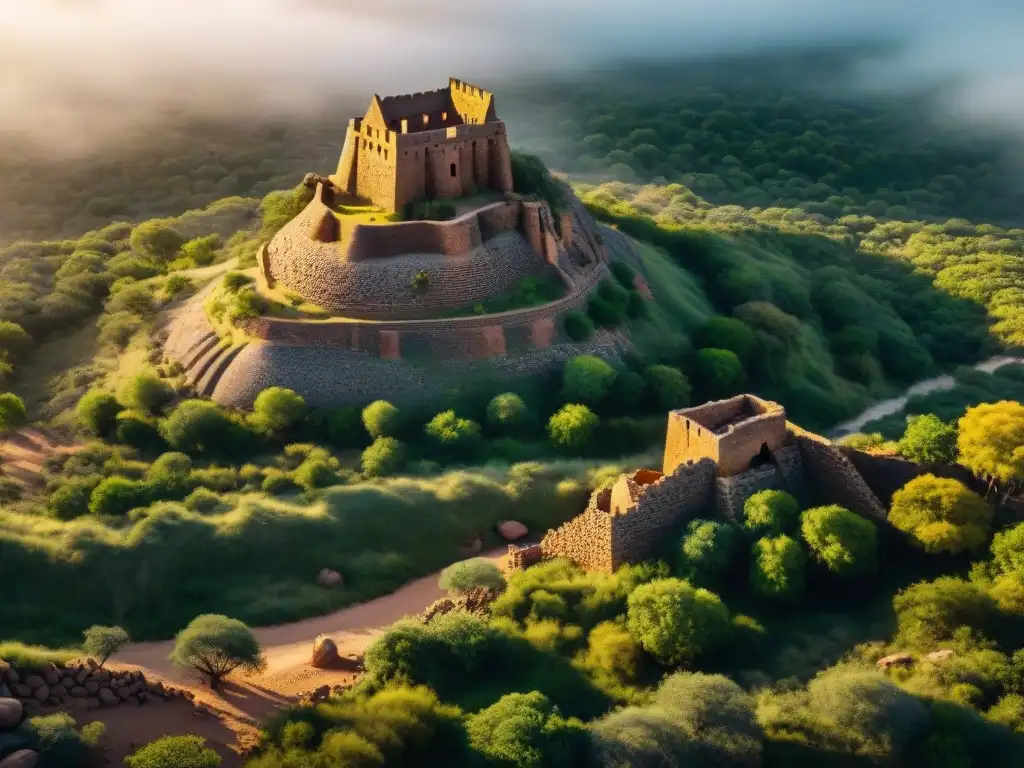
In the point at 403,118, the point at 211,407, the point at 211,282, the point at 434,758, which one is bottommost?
the point at 434,758

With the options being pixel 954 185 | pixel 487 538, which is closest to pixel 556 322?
pixel 487 538

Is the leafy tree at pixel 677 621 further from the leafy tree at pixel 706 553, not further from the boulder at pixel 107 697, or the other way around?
the boulder at pixel 107 697

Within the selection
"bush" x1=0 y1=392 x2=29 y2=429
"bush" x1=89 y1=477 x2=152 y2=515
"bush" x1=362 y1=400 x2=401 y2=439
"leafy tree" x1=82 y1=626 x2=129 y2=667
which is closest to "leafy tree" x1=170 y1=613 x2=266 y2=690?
"leafy tree" x1=82 y1=626 x2=129 y2=667

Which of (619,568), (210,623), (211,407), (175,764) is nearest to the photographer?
(175,764)

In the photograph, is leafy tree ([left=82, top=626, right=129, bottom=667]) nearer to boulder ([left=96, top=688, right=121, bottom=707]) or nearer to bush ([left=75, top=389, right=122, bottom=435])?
boulder ([left=96, top=688, right=121, bottom=707])

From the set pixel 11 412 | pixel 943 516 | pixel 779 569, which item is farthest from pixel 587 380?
pixel 11 412

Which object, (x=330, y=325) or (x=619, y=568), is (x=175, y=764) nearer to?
(x=619, y=568)

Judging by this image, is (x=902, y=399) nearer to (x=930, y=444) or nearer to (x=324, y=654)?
(x=930, y=444)
